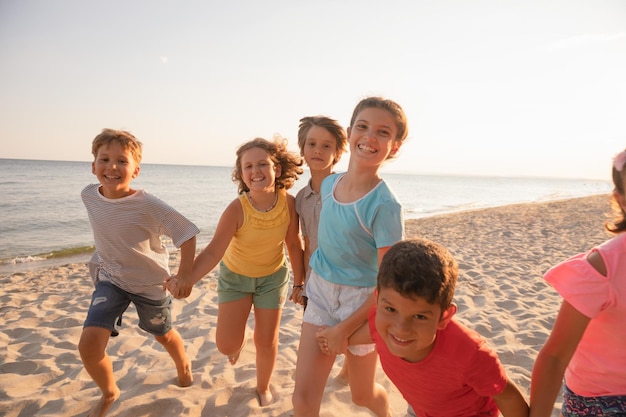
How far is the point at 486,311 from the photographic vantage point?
5301 mm

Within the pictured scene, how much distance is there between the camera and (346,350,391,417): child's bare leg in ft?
8.34

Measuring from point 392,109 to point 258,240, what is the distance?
1.43 m

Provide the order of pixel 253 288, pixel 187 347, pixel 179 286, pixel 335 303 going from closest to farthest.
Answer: pixel 335 303 < pixel 179 286 < pixel 253 288 < pixel 187 347

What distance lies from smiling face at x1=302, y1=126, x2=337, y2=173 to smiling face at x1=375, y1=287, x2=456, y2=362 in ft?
5.90

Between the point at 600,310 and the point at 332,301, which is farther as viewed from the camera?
the point at 332,301

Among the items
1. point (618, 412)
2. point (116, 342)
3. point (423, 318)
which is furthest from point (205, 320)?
point (618, 412)

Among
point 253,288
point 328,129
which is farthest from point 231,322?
point 328,129

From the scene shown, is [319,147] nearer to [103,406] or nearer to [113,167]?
[113,167]

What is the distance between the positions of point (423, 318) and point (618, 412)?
2.79ft

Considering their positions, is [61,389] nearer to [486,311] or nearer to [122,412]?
[122,412]

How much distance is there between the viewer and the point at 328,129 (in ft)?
11.1

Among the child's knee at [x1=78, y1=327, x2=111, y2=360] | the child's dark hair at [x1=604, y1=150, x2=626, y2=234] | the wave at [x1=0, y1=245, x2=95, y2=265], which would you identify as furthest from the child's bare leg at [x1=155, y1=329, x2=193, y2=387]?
the wave at [x1=0, y1=245, x2=95, y2=265]

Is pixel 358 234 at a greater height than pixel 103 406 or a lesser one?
greater

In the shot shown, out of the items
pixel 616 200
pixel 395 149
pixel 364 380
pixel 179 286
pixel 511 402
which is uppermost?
pixel 395 149
